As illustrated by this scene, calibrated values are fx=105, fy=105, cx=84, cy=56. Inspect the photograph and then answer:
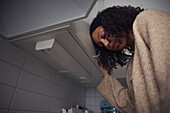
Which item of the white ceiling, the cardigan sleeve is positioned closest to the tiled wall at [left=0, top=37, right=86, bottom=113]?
the white ceiling

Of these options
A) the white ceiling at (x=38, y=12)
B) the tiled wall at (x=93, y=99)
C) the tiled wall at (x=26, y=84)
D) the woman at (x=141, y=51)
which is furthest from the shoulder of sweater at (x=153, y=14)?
the tiled wall at (x=93, y=99)

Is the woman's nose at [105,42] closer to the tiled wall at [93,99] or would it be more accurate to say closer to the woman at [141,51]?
the woman at [141,51]

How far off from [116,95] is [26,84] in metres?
0.67

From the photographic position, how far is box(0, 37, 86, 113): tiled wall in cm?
68

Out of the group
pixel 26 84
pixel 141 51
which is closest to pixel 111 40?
pixel 141 51

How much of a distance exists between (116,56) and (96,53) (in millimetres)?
162

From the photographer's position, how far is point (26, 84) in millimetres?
806

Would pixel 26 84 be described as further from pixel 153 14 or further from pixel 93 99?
pixel 93 99

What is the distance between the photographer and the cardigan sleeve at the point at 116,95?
2.11 ft

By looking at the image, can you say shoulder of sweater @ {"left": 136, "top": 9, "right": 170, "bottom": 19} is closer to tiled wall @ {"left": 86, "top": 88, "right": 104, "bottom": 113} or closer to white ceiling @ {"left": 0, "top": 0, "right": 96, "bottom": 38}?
white ceiling @ {"left": 0, "top": 0, "right": 96, "bottom": 38}

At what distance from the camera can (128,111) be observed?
643 mm

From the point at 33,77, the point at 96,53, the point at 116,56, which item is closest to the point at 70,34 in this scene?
the point at 96,53

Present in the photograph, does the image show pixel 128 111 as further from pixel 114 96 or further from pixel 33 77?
pixel 33 77

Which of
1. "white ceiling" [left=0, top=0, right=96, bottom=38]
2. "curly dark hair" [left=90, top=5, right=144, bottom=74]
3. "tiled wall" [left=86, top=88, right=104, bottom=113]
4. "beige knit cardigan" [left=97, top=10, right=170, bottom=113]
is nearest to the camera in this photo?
"beige knit cardigan" [left=97, top=10, right=170, bottom=113]
